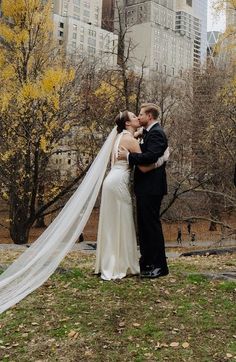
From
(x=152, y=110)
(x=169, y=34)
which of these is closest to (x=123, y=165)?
(x=152, y=110)

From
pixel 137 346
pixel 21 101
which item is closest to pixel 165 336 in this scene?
pixel 137 346

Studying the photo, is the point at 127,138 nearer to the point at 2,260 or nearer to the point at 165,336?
the point at 165,336

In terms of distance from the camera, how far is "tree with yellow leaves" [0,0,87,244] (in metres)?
15.9

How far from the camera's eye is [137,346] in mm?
4109

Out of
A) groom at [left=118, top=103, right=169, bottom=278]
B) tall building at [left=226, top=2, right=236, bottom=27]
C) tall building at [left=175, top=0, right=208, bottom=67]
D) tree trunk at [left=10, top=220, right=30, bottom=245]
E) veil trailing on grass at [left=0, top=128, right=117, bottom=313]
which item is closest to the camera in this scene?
veil trailing on grass at [left=0, top=128, right=117, bottom=313]

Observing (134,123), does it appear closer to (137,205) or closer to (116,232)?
(137,205)

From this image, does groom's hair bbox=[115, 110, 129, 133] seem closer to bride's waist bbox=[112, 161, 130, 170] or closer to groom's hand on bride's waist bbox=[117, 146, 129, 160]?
groom's hand on bride's waist bbox=[117, 146, 129, 160]

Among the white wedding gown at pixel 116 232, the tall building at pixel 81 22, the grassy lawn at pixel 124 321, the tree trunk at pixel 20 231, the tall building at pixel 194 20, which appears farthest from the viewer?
the tall building at pixel 194 20

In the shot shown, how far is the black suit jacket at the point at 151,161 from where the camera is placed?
5848 millimetres

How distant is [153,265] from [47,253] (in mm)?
1355

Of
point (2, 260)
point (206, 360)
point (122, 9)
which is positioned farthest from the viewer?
point (122, 9)

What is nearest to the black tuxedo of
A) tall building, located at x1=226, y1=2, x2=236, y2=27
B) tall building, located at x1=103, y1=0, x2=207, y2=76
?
tall building, located at x1=226, y1=2, x2=236, y2=27

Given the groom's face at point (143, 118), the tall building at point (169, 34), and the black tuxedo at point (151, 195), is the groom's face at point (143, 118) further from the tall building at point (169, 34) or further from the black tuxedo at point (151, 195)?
the tall building at point (169, 34)

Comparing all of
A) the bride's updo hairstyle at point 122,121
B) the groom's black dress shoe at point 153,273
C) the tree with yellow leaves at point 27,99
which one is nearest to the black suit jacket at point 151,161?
the bride's updo hairstyle at point 122,121
